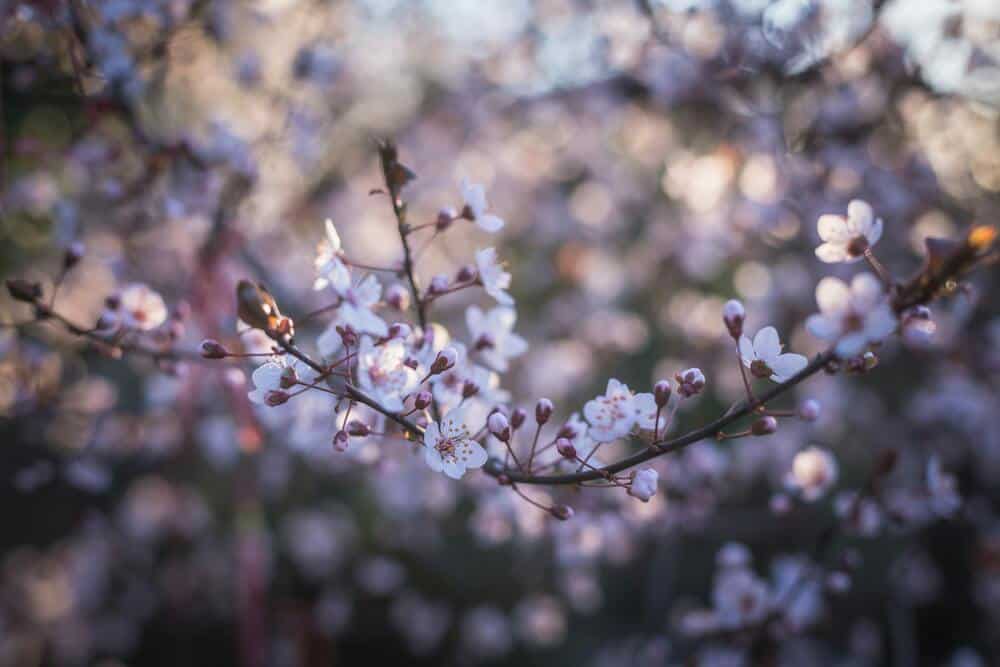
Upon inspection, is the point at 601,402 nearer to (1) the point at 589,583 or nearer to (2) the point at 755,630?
(2) the point at 755,630

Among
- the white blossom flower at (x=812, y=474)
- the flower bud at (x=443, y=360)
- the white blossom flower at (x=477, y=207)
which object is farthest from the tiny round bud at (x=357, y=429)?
the white blossom flower at (x=812, y=474)

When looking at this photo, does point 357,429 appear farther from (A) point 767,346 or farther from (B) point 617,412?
(A) point 767,346

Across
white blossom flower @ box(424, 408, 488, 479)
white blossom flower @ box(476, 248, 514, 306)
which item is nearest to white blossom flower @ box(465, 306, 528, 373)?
white blossom flower @ box(476, 248, 514, 306)

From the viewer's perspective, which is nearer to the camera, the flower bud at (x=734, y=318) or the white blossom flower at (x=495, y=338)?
the flower bud at (x=734, y=318)

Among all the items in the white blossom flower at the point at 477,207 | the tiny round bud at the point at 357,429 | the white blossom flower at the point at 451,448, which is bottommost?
the white blossom flower at the point at 451,448

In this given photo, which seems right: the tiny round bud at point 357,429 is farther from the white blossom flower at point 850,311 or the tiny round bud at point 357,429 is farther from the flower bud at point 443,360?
the white blossom flower at point 850,311

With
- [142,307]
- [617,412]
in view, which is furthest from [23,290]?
[617,412]
